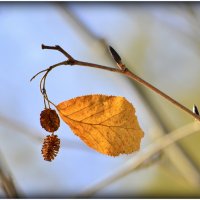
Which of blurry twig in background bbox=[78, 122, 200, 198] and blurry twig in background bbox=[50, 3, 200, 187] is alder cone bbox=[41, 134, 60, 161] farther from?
blurry twig in background bbox=[50, 3, 200, 187]

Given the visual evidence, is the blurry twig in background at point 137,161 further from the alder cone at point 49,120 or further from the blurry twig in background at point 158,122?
the alder cone at point 49,120

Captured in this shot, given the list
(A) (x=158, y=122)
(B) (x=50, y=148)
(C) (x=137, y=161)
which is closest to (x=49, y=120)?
(B) (x=50, y=148)

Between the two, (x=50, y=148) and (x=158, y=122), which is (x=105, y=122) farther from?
(x=158, y=122)

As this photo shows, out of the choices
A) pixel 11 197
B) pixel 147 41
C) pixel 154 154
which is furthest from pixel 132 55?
pixel 11 197

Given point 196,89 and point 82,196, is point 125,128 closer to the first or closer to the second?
point 82,196

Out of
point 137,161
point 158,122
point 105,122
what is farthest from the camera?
point 158,122

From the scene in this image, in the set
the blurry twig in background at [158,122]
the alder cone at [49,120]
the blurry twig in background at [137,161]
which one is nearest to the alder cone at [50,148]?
the alder cone at [49,120]

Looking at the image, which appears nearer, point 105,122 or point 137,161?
point 105,122
